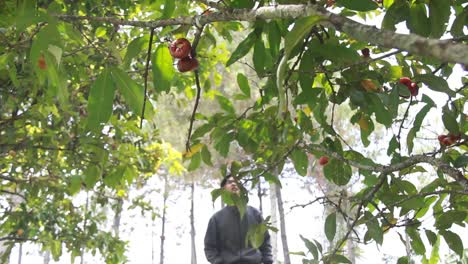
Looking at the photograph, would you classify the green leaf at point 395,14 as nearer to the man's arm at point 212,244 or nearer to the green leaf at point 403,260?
the green leaf at point 403,260

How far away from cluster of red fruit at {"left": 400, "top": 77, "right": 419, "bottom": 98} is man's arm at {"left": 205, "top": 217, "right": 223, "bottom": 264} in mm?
2429

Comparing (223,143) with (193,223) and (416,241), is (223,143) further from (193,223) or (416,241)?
(193,223)

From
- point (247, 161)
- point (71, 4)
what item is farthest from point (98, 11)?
point (247, 161)

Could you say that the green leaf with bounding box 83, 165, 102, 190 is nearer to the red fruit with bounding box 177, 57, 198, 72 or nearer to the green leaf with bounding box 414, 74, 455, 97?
the red fruit with bounding box 177, 57, 198, 72

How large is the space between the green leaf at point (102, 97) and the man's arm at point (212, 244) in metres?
2.76

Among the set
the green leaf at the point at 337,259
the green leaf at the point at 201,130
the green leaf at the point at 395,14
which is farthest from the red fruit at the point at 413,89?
the green leaf at the point at 201,130

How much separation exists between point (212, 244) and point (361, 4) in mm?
2893

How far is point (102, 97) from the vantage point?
79cm

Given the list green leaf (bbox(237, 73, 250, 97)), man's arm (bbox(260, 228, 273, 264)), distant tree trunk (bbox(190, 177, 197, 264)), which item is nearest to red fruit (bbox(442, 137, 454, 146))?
green leaf (bbox(237, 73, 250, 97))

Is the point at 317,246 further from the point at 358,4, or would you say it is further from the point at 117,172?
the point at 117,172

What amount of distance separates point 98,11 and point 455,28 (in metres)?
1.74

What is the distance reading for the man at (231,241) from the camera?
11.0 feet

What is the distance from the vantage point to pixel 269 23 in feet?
3.33

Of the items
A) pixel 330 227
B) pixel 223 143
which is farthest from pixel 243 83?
pixel 330 227
